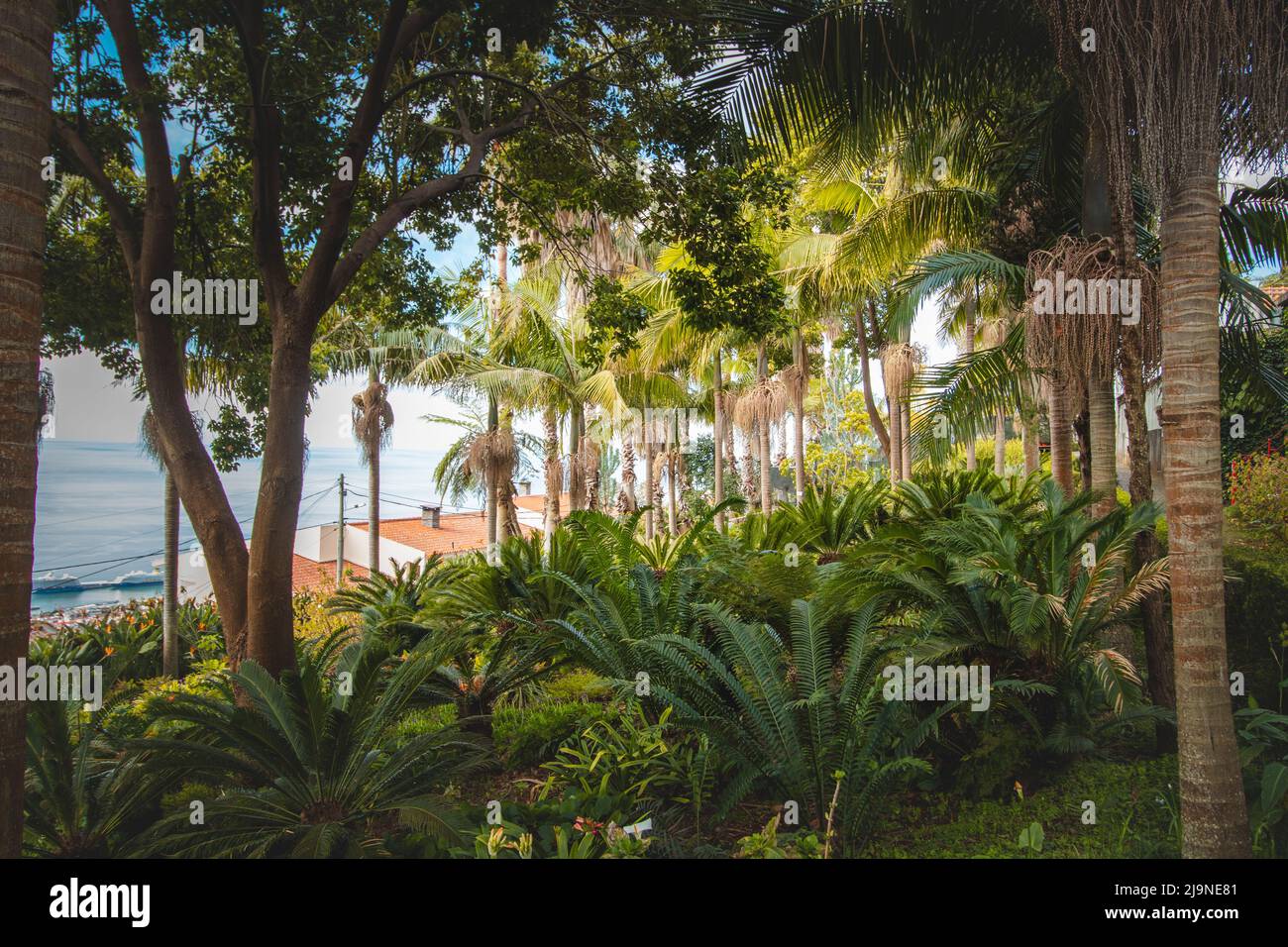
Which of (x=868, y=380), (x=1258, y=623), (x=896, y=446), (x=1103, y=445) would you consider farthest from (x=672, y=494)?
(x=1258, y=623)

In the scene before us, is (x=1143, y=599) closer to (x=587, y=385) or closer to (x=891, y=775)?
(x=891, y=775)

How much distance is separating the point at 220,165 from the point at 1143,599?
9.17 meters

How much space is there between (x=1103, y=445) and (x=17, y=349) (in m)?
7.04

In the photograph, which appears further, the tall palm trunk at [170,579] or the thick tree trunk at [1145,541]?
the tall palm trunk at [170,579]

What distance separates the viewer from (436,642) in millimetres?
5078

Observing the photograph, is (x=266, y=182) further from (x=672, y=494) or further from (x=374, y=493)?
(x=672, y=494)

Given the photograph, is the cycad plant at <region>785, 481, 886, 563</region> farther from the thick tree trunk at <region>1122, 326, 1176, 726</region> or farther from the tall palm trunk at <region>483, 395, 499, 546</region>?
the tall palm trunk at <region>483, 395, 499, 546</region>

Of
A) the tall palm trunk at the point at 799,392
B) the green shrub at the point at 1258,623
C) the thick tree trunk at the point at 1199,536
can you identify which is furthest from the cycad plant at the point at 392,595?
the tall palm trunk at the point at 799,392

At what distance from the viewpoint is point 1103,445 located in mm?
5977

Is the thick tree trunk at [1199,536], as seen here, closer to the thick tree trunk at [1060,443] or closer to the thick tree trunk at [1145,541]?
the thick tree trunk at [1145,541]

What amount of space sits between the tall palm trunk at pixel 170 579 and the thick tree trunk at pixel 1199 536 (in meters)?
10.3

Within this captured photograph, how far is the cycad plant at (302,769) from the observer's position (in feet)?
11.9

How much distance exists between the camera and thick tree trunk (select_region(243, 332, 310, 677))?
223 inches

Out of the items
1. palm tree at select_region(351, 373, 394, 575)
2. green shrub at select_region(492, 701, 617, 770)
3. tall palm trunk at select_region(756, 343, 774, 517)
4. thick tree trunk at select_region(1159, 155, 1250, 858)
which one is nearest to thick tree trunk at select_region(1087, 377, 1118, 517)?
thick tree trunk at select_region(1159, 155, 1250, 858)
